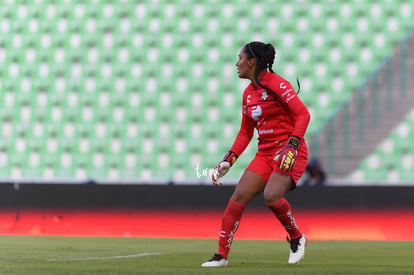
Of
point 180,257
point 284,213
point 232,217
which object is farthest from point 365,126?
point 232,217

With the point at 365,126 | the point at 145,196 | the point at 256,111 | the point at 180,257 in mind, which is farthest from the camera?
the point at 365,126

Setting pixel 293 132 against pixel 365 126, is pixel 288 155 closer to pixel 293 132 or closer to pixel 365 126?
pixel 293 132

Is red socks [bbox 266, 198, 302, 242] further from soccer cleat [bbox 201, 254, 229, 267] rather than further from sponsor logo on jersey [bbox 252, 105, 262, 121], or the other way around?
sponsor logo on jersey [bbox 252, 105, 262, 121]

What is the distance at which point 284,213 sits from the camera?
4742mm

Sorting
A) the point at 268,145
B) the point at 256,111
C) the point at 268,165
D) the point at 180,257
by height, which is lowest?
the point at 180,257

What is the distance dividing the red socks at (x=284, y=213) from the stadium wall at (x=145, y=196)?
3.68 meters

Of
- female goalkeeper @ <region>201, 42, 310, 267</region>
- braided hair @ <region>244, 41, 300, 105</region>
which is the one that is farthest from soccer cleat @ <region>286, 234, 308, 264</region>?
braided hair @ <region>244, 41, 300, 105</region>

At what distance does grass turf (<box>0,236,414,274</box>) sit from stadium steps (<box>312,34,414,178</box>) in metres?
1.74

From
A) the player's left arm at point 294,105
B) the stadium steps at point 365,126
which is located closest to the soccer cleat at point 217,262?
the player's left arm at point 294,105

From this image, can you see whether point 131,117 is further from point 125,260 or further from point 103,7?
point 125,260

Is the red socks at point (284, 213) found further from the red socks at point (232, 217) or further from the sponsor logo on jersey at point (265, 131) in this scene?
the sponsor logo on jersey at point (265, 131)

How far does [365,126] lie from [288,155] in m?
5.18

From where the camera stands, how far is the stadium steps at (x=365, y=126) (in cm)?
941

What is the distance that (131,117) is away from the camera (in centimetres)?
1009
